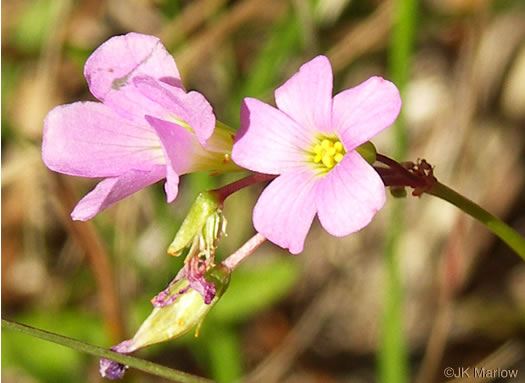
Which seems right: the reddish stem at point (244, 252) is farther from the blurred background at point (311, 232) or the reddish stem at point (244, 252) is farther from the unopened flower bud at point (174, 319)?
the blurred background at point (311, 232)

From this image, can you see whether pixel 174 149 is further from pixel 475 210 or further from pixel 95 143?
pixel 475 210

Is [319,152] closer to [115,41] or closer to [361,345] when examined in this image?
[115,41]

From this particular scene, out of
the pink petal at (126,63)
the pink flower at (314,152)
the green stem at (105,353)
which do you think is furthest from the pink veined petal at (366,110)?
the green stem at (105,353)

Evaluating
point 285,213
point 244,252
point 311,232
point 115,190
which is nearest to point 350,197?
point 285,213

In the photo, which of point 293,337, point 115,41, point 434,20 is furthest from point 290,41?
point 115,41

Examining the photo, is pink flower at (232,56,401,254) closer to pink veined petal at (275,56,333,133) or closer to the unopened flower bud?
pink veined petal at (275,56,333,133)

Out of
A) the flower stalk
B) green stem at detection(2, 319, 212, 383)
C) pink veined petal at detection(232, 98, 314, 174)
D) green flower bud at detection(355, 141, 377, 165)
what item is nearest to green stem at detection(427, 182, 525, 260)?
the flower stalk

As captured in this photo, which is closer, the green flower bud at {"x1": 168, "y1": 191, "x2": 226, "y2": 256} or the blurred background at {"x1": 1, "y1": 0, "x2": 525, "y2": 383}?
the green flower bud at {"x1": 168, "y1": 191, "x2": 226, "y2": 256}
